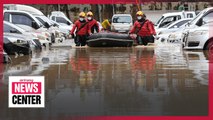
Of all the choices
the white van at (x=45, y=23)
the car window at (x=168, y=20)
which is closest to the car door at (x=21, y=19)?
the white van at (x=45, y=23)

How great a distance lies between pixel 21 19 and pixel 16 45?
764 centimetres

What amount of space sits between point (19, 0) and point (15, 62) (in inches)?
196

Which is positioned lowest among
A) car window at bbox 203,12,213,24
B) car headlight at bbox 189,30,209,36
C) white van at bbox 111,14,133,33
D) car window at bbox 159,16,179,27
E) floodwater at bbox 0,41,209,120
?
floodwater at bbox 0,41,209,120

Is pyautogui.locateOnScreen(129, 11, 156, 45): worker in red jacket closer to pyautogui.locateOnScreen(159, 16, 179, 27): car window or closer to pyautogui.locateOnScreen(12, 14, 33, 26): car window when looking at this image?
pyautogui.locateOnScreen(12, 14, 33, 26): car window

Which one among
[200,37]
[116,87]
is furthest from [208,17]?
[116,87]

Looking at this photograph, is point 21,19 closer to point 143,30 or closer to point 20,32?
point 20,32

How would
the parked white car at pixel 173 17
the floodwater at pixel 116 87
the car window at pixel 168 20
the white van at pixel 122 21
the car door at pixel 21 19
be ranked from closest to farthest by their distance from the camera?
the floodwater at pixel 116 87 < the car door at pixel 21 19 < the parked white car at pixel 173 17 < the car window at pixel 168 20 < the white van at pixel 122 21

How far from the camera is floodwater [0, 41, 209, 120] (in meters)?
7.59

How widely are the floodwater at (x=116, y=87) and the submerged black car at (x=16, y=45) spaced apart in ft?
7.35

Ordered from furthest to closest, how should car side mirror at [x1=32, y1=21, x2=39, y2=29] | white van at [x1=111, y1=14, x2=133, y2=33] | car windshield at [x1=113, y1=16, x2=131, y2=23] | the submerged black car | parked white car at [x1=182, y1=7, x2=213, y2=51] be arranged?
car windshield at [x1=113, y1=16, x2=131, y2=23] → white van at [x1=111, y1=14, x2=133, y2=33] → car side mirror at [x1=32, y1=21, x2=39, y2=29] → parked white car at [x1=182, y1=7, x2=213, y2=51] → the submerged black car

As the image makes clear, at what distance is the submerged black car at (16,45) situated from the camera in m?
17.5

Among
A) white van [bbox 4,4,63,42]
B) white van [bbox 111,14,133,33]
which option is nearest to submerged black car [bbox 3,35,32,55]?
white van [bbox 4,4,63,42]

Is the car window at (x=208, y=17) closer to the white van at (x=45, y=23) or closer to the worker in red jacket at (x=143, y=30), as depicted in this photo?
the worker in red jacket at (x=143, y=30)

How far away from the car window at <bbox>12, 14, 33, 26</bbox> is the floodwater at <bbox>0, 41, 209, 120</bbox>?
32.4 ft
